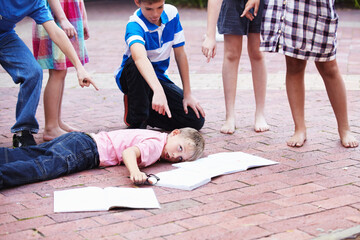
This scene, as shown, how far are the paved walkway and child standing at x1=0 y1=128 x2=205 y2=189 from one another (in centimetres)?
6

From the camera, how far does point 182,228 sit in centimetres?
256

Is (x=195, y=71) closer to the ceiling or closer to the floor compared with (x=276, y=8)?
closer to the floor

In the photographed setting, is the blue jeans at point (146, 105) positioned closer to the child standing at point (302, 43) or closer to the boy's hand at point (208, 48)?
the boy's hand at point (208, 48)

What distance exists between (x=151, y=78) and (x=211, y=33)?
55cm

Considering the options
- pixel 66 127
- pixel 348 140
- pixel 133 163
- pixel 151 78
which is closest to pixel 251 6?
pixel 151 78

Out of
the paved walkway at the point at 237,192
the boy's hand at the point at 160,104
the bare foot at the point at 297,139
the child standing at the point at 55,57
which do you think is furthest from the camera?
the child standing at the point at 55,57

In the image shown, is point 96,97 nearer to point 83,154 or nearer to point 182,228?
point 83,154

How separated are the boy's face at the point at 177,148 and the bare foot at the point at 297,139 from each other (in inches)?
32.4

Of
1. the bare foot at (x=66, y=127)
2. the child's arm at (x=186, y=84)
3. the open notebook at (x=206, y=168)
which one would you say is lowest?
the bare foot at (x=66, y=127)

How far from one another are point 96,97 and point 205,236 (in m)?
3.38

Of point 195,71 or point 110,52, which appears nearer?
point 195,71

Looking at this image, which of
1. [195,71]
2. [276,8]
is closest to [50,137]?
[276,8]

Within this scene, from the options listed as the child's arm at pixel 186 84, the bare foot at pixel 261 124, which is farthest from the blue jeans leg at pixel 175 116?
the bare foot at pixel 261 124

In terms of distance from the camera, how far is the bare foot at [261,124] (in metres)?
4.32
